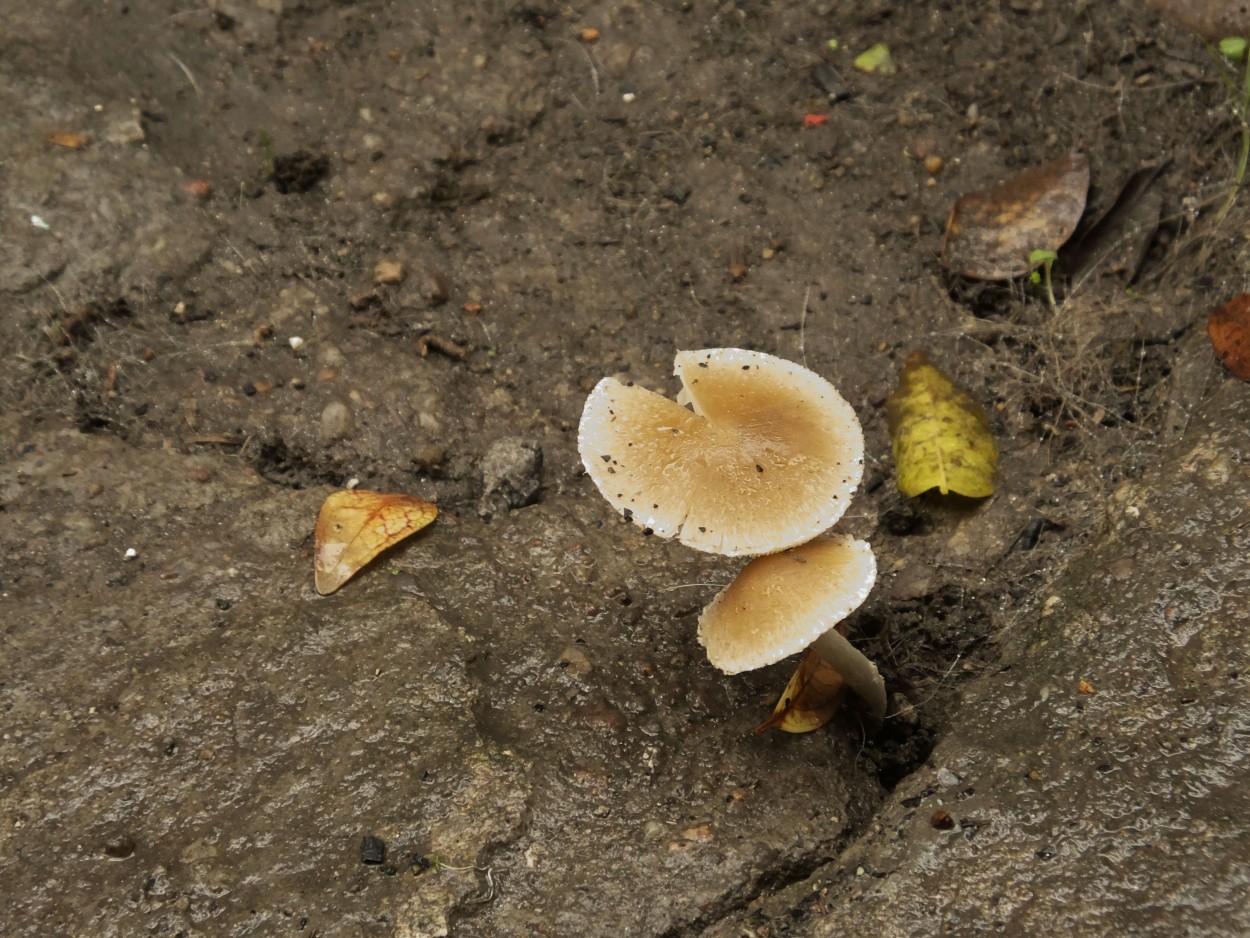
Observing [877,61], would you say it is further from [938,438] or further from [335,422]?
[335,422]

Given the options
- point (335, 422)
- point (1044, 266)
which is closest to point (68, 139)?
point (335, 422)

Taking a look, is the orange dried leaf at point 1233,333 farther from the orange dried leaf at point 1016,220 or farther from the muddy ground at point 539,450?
the orange dried leaf at point 1016,220

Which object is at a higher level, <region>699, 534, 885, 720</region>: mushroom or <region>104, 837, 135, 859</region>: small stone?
<region>699, 534, 885, 720</region>: mushroom

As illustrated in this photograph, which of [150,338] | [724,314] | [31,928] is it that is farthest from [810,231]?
[31,928]

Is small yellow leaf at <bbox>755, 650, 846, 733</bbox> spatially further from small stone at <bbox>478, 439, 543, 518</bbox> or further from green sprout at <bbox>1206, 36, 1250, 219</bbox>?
green sprout at <bbox>1206, 36, 1250, 219</bbox>

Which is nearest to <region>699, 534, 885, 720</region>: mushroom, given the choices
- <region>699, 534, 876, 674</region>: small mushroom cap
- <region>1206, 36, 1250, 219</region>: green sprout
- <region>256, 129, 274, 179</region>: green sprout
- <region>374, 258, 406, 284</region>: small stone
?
<region>699, 534, 876, 674</region>: small mushroom cap

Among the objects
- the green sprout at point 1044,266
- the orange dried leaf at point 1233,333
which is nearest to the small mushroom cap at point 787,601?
the orange dried leaf at point 1233,333

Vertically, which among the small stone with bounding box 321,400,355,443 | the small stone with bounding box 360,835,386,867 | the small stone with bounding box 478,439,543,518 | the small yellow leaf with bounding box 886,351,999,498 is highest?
the small yellow leaf with bounding box 886,351,999,498
